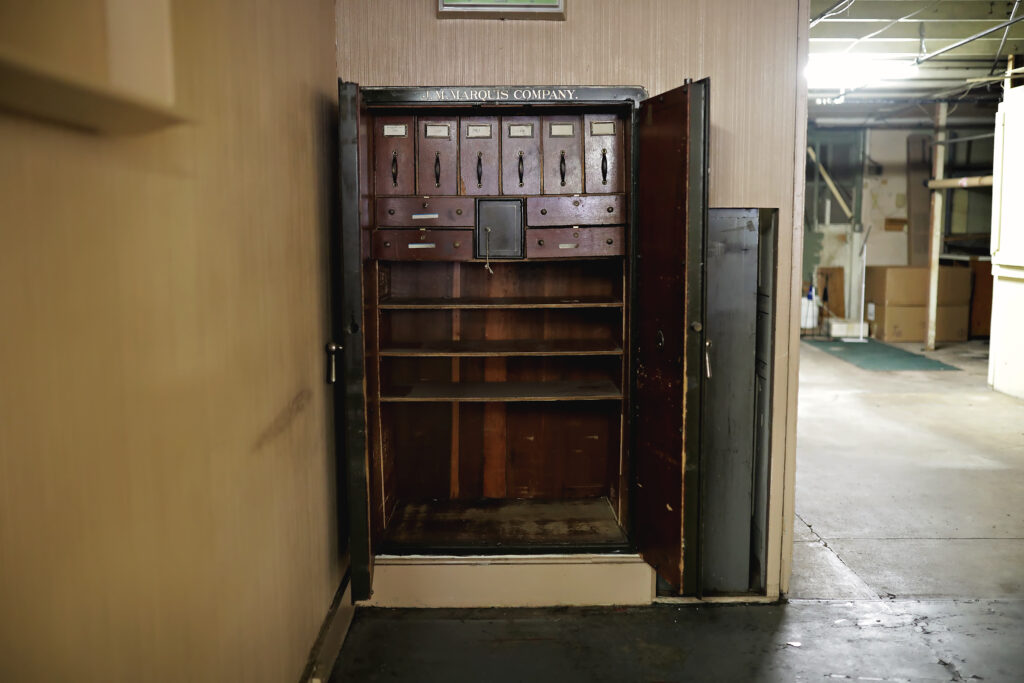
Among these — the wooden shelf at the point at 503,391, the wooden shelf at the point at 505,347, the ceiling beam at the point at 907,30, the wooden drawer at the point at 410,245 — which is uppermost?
the ceiling beam at the point at 907,30

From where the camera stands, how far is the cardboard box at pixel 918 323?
9.49m

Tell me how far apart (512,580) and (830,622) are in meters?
1.22

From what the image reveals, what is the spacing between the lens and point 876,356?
28.7ft

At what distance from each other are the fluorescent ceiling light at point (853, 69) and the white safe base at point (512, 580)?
16.3 feet

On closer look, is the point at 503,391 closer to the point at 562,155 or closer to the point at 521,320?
the point at 521,320

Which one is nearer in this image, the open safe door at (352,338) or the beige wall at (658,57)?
the open safe door at (352,338)

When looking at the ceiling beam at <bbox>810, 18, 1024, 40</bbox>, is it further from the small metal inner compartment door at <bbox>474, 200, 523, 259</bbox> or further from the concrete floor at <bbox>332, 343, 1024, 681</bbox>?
the small metal inner compartment door at <bbox>474, 200, 523, 259</bbox>

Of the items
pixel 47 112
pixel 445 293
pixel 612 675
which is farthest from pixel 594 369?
pixel 47 112

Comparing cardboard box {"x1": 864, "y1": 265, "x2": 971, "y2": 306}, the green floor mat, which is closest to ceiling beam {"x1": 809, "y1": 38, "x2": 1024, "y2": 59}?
cardboard box {"x1": 864, "y1": 265, "x2": 971, "y2": 306}

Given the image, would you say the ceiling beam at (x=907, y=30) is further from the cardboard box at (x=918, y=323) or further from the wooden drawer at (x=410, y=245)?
the wooden drawer at (x=410, y=245)

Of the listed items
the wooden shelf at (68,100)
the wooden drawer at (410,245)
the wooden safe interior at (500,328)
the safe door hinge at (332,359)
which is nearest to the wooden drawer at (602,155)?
the wooden safe interior at (500,328)

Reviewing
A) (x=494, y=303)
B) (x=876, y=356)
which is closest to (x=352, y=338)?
(x=494, y=303)

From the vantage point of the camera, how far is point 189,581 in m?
1.46

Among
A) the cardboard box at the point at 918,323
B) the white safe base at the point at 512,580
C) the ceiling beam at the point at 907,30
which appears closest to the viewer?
the white safe base at the point at 512,580
